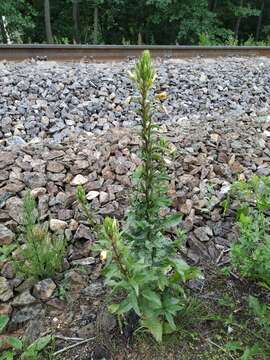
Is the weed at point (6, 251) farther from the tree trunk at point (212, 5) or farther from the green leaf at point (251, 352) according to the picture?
the tree trunk at point (212, 5)

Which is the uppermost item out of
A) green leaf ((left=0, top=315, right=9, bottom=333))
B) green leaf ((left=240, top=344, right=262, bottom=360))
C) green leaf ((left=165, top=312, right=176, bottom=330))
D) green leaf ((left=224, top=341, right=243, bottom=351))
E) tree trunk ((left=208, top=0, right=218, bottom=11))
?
tree trunk ((left=208, top=0, right=218, bottom=11))

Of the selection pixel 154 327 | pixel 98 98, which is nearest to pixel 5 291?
pixel 154 327

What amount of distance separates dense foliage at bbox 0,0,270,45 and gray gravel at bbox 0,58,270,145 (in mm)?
11830

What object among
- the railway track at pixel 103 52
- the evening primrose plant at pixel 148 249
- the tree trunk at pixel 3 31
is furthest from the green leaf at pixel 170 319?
the tree trunk at pixel 3 31

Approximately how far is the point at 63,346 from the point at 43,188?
1429 mm

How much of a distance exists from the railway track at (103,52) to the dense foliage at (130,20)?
7.89 metres

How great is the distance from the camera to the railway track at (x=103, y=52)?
781 centimetres

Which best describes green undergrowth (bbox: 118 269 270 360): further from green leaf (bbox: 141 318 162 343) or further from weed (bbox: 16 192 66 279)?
weed (bbox: 16 192 66 279)

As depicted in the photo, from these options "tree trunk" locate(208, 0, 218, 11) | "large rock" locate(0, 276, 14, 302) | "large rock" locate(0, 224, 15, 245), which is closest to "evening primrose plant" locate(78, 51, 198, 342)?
"large rock" locate(0, 276, 14, 302)

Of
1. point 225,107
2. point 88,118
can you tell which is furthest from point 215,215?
point 225,107

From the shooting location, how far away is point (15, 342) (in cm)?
215

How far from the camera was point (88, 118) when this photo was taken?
477cm

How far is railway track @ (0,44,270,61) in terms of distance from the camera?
781 cm

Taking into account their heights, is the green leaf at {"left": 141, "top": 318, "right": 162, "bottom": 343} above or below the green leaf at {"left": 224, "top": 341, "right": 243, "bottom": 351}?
above
